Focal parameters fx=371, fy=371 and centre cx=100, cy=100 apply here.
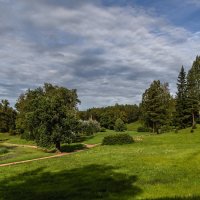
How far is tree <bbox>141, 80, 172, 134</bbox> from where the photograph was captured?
85.0 metres

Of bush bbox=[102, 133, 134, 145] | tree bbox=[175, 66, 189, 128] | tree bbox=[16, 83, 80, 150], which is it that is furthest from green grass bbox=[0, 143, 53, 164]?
tree bbox=[175, 66, 189, 128]

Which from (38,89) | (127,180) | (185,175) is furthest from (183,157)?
(38,89)

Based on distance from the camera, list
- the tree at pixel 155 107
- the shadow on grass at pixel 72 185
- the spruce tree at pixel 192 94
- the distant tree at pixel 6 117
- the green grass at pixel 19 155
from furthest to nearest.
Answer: the distant tree at pixel 6 117 → the spruce tree at pixel 192 94 → the tree at pixel 155 107 → the green grass at pixel 19 155 → the shadow on grass at pixel 72 185

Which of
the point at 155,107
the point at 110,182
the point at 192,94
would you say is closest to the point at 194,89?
the point at 192,94

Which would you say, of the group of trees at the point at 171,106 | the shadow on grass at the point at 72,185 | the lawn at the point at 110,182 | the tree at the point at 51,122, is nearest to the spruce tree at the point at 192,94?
the group of trees at the point at 171,106

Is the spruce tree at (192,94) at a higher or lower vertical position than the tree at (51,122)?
higher

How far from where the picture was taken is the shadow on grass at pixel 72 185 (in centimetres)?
1758

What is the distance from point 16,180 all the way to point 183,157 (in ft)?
51.5

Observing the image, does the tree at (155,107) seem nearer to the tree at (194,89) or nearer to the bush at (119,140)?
the tree at (194,89)

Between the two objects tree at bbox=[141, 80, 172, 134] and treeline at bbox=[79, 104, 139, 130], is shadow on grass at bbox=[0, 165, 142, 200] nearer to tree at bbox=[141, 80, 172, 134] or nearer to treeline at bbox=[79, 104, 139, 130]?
tree at bbox=[141, 80, 172, 134]

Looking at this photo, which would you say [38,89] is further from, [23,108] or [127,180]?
[127,180]

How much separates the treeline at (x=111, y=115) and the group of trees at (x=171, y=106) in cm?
3918

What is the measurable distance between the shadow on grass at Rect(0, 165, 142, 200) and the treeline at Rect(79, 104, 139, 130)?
10538 cm

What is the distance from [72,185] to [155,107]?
2629 inches
